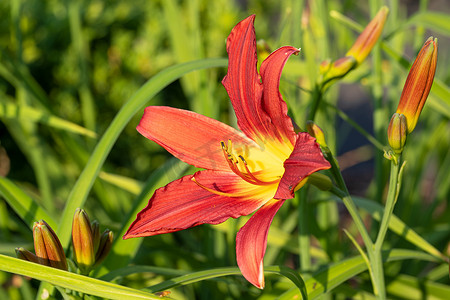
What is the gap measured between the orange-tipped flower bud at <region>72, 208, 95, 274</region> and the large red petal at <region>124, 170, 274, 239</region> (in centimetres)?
5

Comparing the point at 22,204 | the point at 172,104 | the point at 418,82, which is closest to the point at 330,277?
the point at 418,82

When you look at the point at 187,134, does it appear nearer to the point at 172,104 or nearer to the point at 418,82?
the point at 418,82

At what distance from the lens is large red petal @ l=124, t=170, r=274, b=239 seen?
2.09 ft

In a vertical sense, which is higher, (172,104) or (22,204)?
(172,104)

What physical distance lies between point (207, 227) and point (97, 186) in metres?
0.33

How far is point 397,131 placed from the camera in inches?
24.6

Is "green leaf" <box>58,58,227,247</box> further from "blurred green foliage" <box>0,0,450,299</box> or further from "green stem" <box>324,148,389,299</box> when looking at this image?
"green stem" <box>324,148,389,299</box>

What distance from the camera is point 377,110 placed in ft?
3.76

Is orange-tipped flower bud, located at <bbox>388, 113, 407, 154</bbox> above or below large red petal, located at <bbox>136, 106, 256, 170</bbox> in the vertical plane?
below

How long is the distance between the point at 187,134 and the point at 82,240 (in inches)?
8.2

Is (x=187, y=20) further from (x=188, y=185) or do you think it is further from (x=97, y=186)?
(x=188, y=185)

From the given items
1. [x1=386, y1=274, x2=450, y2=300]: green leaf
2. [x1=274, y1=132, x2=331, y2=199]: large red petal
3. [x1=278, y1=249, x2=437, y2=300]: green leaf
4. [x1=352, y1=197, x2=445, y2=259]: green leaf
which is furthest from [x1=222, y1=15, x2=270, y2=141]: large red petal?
[x1=386, y1=274, x2=450, y2=300]: green leaf

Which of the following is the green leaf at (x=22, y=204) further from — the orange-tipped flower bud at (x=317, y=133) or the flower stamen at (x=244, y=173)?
the orange-tipped flower bud at (x=317, y=133)

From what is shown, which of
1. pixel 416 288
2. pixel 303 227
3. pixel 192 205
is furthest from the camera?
pixel 416 288
